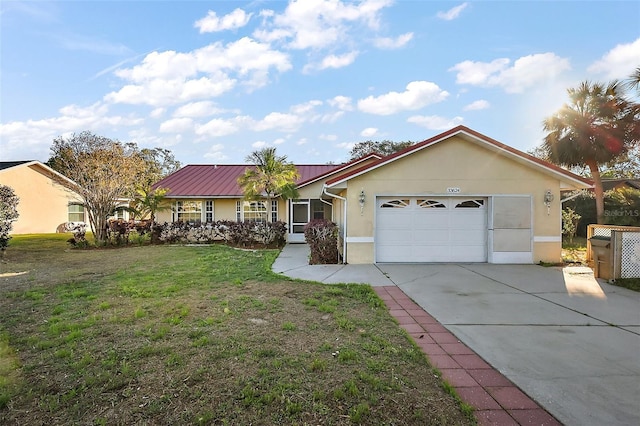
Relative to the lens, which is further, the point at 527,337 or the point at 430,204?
the point at 430,204

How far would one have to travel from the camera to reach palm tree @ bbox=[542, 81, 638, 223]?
16781mm

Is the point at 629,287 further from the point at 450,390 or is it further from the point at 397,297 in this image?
the point at 450,390

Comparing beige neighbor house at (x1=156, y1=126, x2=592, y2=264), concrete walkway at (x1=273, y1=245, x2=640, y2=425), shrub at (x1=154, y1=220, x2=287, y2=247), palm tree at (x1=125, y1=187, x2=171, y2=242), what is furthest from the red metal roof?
concrete walkway at (x1=273, y1=245, x2=640, y2=425)

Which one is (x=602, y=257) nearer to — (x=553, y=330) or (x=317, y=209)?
(x=553, y=330)

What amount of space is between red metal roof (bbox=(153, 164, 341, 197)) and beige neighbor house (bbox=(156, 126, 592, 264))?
9.65 meters

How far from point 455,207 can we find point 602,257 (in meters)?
3.94

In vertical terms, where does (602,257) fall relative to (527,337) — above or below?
above

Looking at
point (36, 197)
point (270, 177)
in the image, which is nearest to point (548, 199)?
point (270, 177)

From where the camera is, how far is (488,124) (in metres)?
15.8

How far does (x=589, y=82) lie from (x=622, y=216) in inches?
276

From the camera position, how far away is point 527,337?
4742mm

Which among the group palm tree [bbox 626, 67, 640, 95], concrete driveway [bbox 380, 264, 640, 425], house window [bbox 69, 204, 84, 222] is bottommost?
concrete driveway [bbox 380, 264, 640, 425]

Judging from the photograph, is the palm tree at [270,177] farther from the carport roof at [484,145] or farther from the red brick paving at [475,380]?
the red brick paving at [475,380]

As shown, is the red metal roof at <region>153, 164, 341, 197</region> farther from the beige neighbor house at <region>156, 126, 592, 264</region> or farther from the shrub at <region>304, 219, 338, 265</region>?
the beige neighbor house at <region>156, 126, 592, 264</region>
